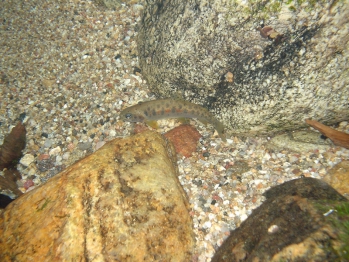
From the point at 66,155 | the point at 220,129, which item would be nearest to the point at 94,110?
the point at 66,155

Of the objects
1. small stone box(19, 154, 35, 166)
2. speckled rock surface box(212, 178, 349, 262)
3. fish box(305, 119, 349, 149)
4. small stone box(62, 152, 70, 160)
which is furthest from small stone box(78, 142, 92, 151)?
fish box(305, 119, 349, 149)

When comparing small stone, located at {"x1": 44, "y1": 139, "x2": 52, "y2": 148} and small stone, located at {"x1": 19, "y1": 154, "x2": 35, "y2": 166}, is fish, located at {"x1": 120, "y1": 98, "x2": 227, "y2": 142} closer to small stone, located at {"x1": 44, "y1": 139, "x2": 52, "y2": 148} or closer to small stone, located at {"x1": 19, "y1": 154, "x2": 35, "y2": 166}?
small stone, located at {"x1": 44, "y1": 139, "x2": 52, "y2": 148}

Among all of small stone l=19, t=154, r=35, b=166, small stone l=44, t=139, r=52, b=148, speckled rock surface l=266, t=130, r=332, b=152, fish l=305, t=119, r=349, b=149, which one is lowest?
small stone l=19, t=154, r=35, b=166

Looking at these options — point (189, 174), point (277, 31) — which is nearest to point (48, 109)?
point (189, 174)

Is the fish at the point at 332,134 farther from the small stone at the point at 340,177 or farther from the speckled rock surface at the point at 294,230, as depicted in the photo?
the speckled rock surface at the point at 294,230

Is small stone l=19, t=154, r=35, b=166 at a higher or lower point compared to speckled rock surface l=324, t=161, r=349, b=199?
lower

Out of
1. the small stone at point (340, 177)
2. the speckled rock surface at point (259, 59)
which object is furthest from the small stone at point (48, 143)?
the small stone at point (340, 177)

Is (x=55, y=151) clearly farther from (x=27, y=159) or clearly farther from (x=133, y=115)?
(x=133, y=115)
